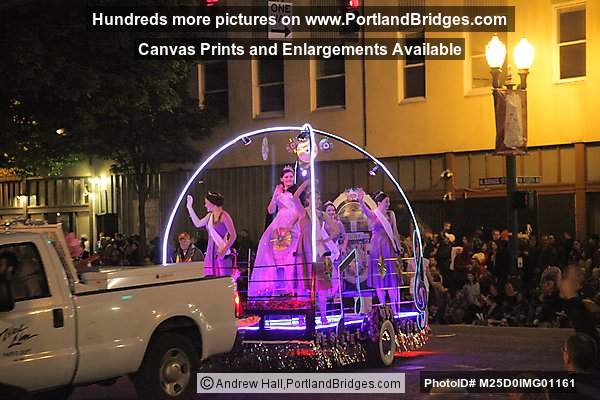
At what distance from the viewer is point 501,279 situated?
20.4 m

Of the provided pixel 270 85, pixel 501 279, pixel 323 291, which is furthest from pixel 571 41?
pixel 323 291

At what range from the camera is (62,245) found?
9.98m

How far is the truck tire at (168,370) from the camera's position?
10.4 meters

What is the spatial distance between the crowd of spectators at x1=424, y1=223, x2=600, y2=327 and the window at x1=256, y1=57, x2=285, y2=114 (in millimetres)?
8883

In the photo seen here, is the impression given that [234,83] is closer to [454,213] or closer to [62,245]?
[454,213]

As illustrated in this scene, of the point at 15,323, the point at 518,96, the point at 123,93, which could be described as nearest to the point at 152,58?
the point at 123,93

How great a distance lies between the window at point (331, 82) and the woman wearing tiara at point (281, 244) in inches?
580

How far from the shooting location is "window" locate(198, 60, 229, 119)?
30.9m

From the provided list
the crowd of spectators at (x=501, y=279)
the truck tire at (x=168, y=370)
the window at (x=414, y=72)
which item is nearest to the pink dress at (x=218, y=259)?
the truck tire at (x=168, y=370)

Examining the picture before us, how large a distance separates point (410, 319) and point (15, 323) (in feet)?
23.6

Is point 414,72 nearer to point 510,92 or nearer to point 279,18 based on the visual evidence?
point 279,18

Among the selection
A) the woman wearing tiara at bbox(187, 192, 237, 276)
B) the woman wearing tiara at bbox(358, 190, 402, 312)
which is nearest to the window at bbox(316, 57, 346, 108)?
the woman wearing tiara at bbox(358, 190, 402, 312)

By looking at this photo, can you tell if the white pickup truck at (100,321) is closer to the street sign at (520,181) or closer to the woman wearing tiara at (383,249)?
the woman wearing tiara at (383,249)

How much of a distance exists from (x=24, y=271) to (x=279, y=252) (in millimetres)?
4793
